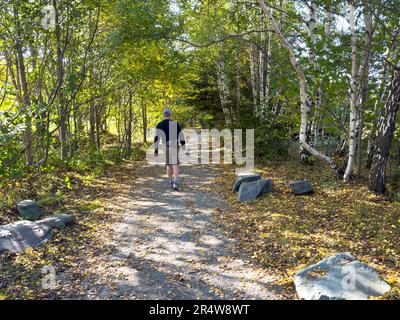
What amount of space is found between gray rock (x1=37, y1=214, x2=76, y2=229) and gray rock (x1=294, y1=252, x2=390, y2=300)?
402 cm

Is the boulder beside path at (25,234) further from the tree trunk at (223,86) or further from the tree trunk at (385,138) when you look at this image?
the tree trunk at (223,86)

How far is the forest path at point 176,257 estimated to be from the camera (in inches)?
150

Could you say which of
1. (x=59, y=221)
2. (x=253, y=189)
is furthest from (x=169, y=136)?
(x=59, y=221)

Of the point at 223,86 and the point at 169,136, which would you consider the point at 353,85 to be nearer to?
the point at 169,136

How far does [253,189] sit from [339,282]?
4267 millimetres

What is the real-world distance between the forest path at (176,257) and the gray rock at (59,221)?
2.59ft

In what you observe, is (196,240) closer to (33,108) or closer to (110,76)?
(33,108)

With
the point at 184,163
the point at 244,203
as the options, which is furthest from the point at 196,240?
the point at 184,163

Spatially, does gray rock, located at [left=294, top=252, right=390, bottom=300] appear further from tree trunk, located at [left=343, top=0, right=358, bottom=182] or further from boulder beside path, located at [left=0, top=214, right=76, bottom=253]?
tree trunk, located at [left=343, top=0, right=358, bottom=182]

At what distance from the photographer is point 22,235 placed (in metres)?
4.97

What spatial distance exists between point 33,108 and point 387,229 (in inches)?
253
